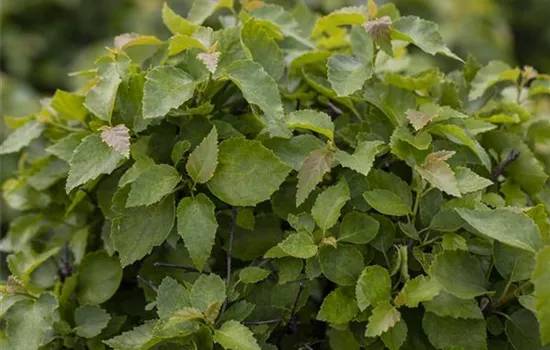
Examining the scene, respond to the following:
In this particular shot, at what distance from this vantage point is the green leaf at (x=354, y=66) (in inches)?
37.6

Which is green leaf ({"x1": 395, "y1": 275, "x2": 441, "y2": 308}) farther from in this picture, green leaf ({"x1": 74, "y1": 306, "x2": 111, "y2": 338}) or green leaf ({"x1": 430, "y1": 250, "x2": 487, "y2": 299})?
green leaf ({"x1": 74, "y1": 306, "x2": 111, "y2": 338})

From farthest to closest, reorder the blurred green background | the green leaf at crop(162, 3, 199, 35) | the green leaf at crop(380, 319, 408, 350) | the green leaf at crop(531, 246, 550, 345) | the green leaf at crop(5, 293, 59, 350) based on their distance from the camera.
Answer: the blurred green background < the green leaf at crop(162, 3, 199, 35) < the green leaf at crop(5, 293, 59, 350) < the green leaf at crop(380, 319, 408, 350) < the green leaf at crop(531, 246, 550, 345)

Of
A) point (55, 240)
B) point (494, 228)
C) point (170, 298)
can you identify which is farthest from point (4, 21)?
point (494, 228)

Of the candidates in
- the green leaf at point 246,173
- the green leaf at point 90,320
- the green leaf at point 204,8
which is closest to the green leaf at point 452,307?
the green leaf at point 246,173

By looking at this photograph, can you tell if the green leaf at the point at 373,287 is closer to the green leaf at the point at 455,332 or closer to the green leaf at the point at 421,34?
the green leaf at the point at 455,332

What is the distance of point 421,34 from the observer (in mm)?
989

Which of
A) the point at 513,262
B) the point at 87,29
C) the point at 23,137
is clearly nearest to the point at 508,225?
the point at 513,262

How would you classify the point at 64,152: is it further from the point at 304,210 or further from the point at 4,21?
the point at 4,21

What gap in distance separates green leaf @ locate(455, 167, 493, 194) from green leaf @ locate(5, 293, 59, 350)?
54 cm

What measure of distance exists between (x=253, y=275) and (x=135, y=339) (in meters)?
0.16

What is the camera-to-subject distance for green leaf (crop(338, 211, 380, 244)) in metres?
0.89

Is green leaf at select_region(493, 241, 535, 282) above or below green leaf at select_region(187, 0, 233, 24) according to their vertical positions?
below

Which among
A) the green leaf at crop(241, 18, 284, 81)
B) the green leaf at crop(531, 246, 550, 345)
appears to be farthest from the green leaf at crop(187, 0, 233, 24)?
the green leaf at crop(531, 246, 550, 345)

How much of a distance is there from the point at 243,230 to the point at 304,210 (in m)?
0.09
